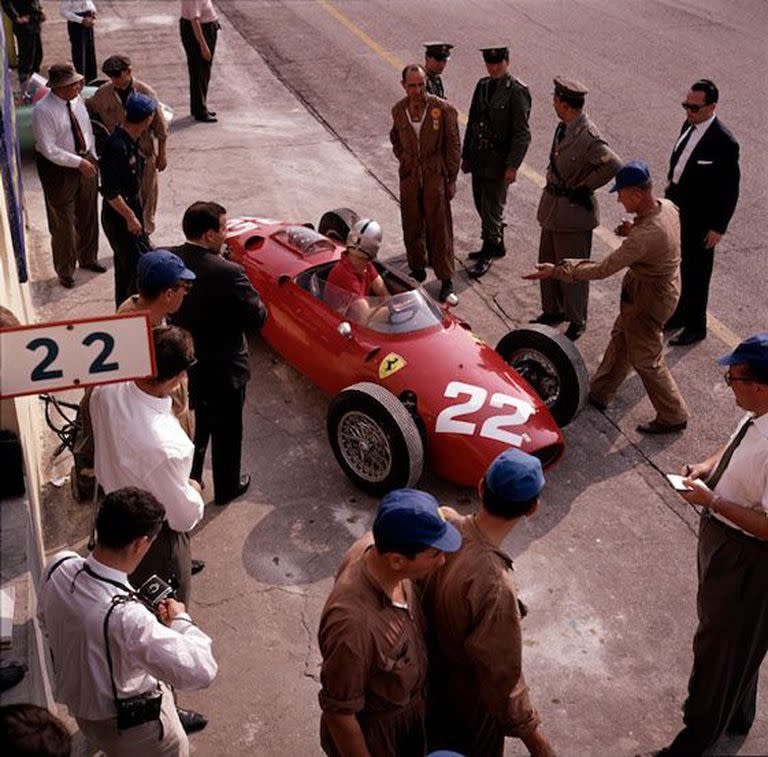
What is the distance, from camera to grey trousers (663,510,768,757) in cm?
461

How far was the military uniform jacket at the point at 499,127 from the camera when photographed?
9.16 m

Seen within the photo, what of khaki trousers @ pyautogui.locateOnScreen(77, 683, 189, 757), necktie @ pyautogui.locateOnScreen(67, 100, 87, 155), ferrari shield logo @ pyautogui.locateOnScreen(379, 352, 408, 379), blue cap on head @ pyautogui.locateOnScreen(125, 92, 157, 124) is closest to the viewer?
khaki trousers @ pyautogui.locateOnScreen(77, 683, 189, 757)

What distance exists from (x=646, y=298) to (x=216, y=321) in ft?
10.1

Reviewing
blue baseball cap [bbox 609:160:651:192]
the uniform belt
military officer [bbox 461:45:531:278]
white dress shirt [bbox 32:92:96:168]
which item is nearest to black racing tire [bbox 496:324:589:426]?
blue baseball cap [bbox 609:160:651:192]

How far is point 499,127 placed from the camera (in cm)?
927

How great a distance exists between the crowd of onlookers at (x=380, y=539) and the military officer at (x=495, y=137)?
3.52ft

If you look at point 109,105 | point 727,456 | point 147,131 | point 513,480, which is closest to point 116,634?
point 513,480

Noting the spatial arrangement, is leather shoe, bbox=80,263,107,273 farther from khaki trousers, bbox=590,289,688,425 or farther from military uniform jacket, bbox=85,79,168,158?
khaki trousers, bbox=590,289,688,425

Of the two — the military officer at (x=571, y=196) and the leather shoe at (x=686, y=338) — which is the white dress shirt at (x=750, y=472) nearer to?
the military officer at (x=571, y=196)

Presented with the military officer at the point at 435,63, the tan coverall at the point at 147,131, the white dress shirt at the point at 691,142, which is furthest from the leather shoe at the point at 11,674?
the military officer at the point at 435,63

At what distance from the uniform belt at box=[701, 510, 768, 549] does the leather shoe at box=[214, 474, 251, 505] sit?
3.23 meters

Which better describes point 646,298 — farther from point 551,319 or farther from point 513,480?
point 513,480

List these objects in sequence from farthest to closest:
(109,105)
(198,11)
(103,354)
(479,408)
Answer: (198,11)
(109,105)
(479,408)
(103,354)

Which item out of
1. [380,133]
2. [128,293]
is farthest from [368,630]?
[380,133]
